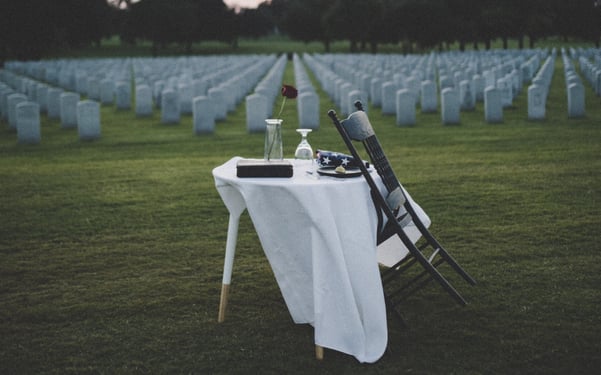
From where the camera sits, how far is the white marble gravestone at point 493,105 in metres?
15.1

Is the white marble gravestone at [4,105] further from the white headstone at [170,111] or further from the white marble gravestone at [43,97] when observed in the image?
the white headstone at [170,111]

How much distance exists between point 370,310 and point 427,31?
2463 inches

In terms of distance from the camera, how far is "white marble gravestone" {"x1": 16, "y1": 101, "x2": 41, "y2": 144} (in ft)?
45.4

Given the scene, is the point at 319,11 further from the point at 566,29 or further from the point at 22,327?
the point at 22,327

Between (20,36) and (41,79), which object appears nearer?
(41,79)

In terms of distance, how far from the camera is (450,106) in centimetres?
1520

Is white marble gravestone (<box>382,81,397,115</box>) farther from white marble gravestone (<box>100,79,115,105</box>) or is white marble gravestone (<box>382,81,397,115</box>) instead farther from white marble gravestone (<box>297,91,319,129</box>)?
white marble gravestone (<box>100,79,115,105</box>)

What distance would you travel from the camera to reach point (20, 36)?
172 feet

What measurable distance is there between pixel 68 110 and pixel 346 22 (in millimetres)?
57828

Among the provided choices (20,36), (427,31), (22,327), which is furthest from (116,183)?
(427,31)

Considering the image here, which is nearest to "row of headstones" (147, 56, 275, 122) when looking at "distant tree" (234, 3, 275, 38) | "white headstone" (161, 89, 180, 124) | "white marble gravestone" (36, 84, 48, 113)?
"white headstone" (161, 89, 180, 124)

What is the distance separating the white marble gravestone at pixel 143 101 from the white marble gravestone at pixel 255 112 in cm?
536

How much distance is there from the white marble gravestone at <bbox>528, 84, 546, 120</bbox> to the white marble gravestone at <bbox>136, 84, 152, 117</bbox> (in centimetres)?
1017

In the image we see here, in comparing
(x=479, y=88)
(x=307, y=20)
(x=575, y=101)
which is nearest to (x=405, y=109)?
(x=575, y=101)
